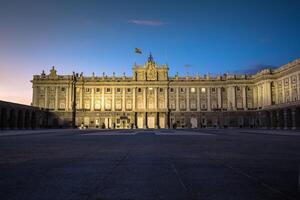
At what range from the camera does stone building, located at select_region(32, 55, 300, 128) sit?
299ft

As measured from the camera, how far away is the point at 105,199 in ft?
17.3

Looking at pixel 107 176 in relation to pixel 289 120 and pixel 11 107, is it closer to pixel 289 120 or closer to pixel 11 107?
pixel 11 107

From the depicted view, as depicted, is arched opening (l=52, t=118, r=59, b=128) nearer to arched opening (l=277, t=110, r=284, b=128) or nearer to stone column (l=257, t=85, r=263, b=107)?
stone column (l=257, t=85, r=263, b=107)

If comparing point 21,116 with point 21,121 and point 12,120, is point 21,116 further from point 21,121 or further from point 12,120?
point 12,120

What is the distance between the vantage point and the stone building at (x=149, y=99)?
91.1 m

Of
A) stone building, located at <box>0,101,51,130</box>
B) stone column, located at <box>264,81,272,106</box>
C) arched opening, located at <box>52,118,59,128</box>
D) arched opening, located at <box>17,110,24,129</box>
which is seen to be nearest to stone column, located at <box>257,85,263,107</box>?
stone column, located at <box>264,81,272,106</box>

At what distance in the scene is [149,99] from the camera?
93312mm

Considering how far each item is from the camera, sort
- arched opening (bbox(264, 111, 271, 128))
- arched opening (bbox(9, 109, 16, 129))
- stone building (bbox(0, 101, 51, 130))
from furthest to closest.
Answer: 1. arched opening (bbox(264, 111, 271, 128))
2. arched opening (bbox(9, 109, 16, 129))
3. stone building (bbox(0, 101, 51, 130))

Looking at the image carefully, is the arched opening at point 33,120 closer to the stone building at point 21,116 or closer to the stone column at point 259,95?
the stone building at point 21,116

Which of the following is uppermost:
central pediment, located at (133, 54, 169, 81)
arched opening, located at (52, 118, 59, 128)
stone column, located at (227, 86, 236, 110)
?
central pediment, located at (133, 54, 169, 81)

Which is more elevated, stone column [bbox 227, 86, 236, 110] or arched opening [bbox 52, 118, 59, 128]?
stone column [bbox 227, 86, 236, 110]

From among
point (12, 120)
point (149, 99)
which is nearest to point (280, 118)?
point (149, 99)

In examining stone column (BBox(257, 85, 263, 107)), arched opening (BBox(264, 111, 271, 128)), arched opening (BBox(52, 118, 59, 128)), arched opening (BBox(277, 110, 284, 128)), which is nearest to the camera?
arched opening (BBox(277, 110, 284, 128))

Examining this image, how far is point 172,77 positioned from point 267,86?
96.2 ft
